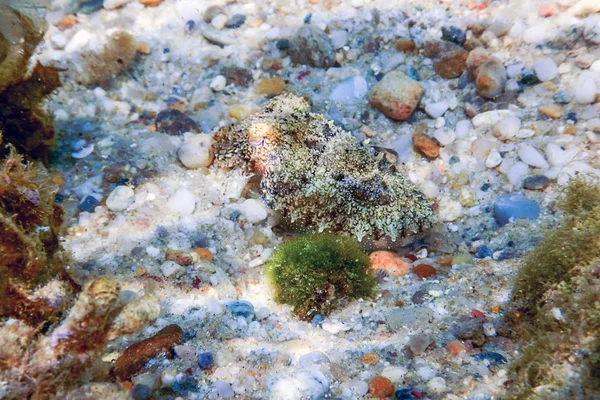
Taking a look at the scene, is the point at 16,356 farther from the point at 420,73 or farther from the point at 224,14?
the point at 224,14

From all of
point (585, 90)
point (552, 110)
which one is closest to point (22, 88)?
point (552, 110)

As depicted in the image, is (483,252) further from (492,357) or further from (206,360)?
(206,360)

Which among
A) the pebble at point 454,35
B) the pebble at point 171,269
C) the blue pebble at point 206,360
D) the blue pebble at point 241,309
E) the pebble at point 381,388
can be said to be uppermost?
the pebble at point 454,35

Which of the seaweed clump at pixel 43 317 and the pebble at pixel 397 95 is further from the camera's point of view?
the pebble at pixel 397 95

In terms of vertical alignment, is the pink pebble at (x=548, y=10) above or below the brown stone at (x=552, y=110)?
above

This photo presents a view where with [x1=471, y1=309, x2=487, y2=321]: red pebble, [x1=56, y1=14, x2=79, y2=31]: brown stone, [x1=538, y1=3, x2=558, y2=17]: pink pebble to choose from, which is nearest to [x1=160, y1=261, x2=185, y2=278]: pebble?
[x1=471, y1=309, x2=487, y2=321]: red pebble

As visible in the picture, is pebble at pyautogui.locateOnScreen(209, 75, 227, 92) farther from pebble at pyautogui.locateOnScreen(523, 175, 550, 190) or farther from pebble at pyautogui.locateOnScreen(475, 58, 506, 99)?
pebble at pyautogui.locateOnScreen(523, 175, 550, 190)

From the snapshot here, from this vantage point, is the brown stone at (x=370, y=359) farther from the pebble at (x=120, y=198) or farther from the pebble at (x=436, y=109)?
the pebble at (x=436, y=109)

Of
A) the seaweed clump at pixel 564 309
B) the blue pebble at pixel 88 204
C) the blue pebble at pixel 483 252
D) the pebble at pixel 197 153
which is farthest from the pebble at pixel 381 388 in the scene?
the blue pebble at pixel 88 204
